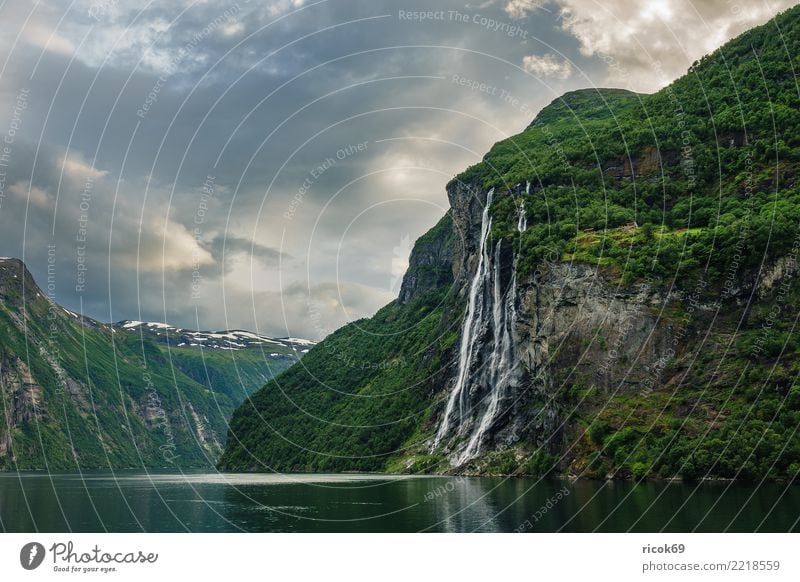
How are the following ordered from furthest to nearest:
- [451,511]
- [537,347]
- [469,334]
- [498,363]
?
[469,334] → [498,363] → [537,347] → [451,511]

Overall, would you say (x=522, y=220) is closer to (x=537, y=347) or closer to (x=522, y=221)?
(x=522, y=221)

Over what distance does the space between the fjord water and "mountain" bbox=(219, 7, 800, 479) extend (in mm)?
14474

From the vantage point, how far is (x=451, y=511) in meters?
56.9

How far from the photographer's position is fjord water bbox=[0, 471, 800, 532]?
151 ft

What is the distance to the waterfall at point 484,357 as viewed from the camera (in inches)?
4948

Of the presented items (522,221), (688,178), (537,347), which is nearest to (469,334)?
(522,221)

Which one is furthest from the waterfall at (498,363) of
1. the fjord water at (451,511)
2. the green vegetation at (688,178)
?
the fjord water at (451,511)

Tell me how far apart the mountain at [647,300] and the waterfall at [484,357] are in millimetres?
393

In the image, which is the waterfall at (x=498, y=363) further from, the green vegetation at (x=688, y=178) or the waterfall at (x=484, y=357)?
the green vegetation at (x=688, y=178)

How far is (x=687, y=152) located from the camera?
437 ft

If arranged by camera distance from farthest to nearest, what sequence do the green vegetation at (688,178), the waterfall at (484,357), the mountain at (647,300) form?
the waterfall at (484,357)
the green vegetation at (688,178)
the mountain at (647,300)

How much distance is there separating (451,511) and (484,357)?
3045 inches

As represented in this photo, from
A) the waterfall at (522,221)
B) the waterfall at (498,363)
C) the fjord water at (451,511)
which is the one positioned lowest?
the fjord water at (451,511)
